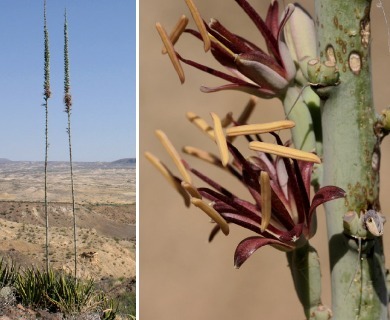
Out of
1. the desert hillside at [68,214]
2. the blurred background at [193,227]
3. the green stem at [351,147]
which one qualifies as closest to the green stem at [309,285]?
the green stem at [351,147]

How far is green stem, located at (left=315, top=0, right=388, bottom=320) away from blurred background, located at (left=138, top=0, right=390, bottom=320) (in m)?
1.28

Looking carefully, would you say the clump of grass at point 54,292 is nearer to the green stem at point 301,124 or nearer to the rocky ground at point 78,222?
the rocky ground at point 78,222

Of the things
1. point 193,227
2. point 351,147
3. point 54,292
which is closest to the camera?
point 351,147

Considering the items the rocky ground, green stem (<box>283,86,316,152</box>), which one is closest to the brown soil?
the rocky ground

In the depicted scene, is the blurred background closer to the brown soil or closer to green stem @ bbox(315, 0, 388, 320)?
the brown soil

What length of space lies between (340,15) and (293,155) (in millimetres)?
99

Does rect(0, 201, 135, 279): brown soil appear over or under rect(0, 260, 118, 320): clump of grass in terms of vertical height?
over

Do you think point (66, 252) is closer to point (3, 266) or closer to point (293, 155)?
point (3, 266)

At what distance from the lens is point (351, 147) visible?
496 millimetres

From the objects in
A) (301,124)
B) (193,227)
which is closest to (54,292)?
(193,227)

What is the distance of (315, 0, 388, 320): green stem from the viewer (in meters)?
0.50

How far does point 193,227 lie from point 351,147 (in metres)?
1.60

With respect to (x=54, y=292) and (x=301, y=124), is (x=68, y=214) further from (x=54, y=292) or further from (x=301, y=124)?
(x=301, y=124)

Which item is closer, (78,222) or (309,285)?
(309,285)
